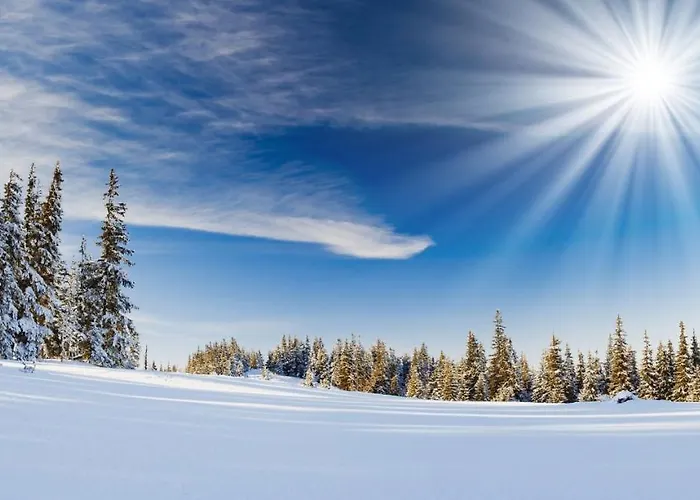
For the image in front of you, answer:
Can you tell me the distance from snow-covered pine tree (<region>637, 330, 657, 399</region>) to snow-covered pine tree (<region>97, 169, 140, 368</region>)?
5385cm

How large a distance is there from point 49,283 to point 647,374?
6065 centimetres

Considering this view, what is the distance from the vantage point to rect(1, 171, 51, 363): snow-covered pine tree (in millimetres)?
28391

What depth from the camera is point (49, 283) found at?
32.5 metres

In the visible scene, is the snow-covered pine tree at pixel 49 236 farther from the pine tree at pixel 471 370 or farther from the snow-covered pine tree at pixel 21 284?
the pine tree at pixel 471 370

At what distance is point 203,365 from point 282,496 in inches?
5866

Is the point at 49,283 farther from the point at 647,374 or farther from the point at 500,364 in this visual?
the point at 647,374

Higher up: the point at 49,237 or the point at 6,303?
the point at 49,237

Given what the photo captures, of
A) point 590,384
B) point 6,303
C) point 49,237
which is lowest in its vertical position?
point 590,384

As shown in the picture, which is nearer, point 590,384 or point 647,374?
point 647,374

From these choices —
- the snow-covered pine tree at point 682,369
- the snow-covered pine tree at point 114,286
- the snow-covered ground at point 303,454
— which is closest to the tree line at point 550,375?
the snow-covered pine tree at point 682,369

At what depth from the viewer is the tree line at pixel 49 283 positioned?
28328 millimetres

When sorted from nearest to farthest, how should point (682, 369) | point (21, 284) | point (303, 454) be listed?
point (303, 454)
point (21, 284)
point (682, 369)

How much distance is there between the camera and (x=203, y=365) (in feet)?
474

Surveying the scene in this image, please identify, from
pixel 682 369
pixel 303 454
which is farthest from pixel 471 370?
pixel 303 454
